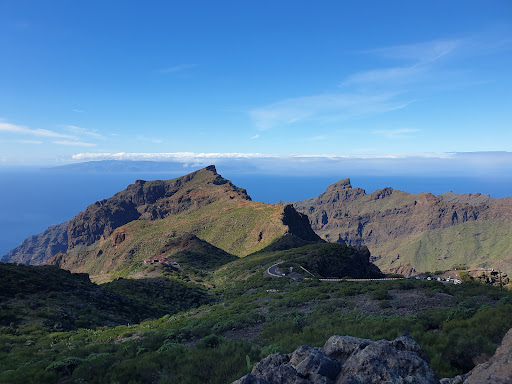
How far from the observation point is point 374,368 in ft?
18.9

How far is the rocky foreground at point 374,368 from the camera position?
5531 mm

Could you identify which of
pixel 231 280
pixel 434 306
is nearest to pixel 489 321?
pixel 434 306

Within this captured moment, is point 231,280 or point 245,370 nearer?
point 245,370

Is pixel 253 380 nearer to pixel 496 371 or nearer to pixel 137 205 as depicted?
pixel 496 371

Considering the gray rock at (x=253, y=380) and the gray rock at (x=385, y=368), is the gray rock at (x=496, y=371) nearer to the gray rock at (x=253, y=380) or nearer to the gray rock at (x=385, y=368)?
the gray rock at (x=385, y=368)

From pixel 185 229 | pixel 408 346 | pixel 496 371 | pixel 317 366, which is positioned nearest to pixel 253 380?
pixel 317 366

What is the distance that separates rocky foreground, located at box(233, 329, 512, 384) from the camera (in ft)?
18.1

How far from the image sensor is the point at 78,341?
15773 mm

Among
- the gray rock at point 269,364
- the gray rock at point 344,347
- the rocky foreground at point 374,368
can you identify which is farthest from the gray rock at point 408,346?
the gray rock at point 269,364

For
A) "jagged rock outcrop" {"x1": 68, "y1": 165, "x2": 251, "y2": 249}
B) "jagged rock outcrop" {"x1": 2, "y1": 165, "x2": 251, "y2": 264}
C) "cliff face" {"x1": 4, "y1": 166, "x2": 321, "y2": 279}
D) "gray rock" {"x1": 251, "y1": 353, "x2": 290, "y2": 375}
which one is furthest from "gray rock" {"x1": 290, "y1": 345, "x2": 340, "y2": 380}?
"jagged rock outcrop" {"x1": 68, "y1": 165, "x2": 251, "y2": 249}

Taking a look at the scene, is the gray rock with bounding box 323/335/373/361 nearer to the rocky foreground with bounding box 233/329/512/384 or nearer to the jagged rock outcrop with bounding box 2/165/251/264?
the rocky foreground with bounding box 233/329/512/384

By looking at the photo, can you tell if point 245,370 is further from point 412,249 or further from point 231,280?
point 412,249

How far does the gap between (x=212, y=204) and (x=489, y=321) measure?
414 ft

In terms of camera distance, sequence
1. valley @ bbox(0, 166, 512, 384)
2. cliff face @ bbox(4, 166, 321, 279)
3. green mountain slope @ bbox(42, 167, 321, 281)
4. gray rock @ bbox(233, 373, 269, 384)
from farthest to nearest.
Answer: cliff face @ bbox(4, 166, 321, 279) → green mountain slope @ bbox(42, 167, 321, 281) → valley @ bbox(0, 166, 512, 384) → gray rock @ bbox(233, 373, 269, 384)
